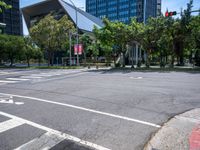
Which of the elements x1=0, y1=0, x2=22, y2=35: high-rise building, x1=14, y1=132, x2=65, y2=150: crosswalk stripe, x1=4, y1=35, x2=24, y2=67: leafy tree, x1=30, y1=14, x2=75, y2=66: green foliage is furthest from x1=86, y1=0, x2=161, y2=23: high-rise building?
x1=14, y1=132, x2=65, y2=150: crosswalk stripe

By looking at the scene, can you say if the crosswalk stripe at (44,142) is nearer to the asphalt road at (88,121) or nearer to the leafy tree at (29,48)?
the asphalt road at (88,121)

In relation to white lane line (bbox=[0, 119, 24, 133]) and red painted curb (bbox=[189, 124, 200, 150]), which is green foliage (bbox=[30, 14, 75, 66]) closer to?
white lane line (bbox=[0, 119, 24, 133])

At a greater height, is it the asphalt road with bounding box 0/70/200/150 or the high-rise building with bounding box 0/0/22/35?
the high-rise building with bounding box 0/0/22/35

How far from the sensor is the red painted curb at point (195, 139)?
12.7 ft

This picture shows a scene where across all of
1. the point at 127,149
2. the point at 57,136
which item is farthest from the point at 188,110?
the point at 57,136

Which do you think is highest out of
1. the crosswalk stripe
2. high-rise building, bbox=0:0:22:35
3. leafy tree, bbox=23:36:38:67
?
high-rise building, bbox=0:0:22:35

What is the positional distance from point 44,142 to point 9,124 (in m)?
1.77

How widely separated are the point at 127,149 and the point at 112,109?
291 centimetres

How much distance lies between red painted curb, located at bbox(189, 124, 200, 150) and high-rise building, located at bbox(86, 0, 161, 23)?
100.0 m

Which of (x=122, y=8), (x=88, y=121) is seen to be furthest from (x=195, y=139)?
(x=122, y=8)

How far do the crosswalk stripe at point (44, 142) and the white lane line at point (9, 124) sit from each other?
1175 millimetres

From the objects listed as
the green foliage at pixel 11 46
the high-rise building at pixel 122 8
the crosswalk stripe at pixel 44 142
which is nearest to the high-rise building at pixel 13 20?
the high-rise building at pixel 122 8

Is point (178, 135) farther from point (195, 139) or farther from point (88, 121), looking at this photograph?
point (88, 121)

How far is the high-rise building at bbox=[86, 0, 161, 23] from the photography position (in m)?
105
